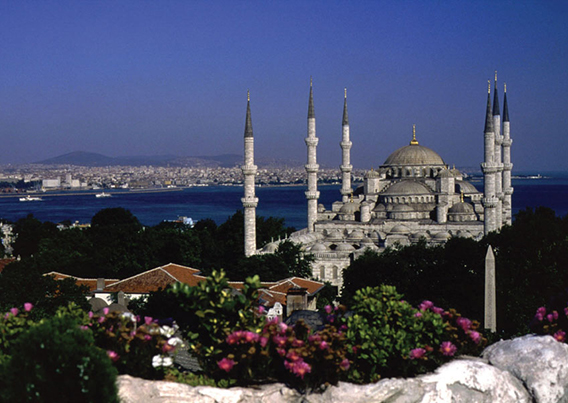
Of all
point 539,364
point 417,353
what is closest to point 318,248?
point 539,364

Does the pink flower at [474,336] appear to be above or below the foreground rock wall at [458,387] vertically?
above

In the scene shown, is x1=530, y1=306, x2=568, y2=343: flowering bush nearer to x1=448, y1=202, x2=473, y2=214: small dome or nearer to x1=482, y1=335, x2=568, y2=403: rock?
x1=482, y1=335, x2=568, y2=403: rock

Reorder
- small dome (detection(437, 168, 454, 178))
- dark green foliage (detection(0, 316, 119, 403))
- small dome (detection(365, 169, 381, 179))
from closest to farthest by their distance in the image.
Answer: dark green foliage (detection(0, 316, 119, 403)) < small dome (detection(437, 168, 454, 178)) < small dome (detection(365, 169, 381, 179))

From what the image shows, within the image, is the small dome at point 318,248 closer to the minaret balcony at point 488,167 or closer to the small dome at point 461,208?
the minaret balcony at point 488,167

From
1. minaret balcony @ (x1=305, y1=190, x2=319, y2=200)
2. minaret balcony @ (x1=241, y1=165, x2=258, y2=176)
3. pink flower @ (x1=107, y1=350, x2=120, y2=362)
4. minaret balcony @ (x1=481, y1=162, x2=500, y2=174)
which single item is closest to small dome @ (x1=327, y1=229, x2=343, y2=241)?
minaret balcony @ (x1=305, y1=190, x2=319, y2=200)

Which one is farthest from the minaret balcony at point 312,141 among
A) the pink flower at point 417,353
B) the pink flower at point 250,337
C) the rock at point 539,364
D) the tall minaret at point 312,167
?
the pink flower at point 250,337

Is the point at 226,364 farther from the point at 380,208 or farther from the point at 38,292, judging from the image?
the point at 380,208
